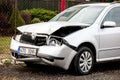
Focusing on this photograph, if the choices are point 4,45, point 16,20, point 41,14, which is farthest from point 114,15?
point 41,14

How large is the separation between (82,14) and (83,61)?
1552 mm

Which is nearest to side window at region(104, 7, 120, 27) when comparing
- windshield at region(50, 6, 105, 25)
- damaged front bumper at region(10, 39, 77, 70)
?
windshield at region(50, 6, 105, 25)

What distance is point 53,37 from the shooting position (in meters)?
9.95

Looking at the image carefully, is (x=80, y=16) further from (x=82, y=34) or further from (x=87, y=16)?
(x=82, y=34)

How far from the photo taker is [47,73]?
34.1ft

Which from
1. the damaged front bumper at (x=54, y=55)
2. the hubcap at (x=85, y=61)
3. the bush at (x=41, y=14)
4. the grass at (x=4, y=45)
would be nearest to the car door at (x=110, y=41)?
the hubcap at (x=85, y=61)

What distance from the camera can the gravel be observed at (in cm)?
980

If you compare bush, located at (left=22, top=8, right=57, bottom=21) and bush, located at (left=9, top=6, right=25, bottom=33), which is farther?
bush, located at (left=22, top=8, right=57, bottom=21)

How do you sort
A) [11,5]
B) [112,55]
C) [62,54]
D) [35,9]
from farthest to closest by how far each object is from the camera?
1. [35,9]
2. [11,5]
3. [112,55]
4. [62,54]

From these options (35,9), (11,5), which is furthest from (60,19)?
(35,9)

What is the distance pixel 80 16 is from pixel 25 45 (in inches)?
72.1

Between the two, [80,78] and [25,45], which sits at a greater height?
[25,45]

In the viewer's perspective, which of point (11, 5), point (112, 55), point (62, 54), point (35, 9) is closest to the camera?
point (62, 54)

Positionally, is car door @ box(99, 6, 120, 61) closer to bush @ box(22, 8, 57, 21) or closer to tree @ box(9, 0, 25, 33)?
tree @ box(9, 0, 25, 33)
